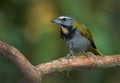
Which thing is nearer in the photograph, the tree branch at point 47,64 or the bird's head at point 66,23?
the tree branch at point 47,64

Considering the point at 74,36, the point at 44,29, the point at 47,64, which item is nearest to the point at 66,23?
the point at 74,36

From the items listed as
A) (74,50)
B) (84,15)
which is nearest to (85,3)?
(84,15)

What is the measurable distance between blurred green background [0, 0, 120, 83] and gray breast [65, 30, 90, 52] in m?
0.74

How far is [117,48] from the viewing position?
6379 mm

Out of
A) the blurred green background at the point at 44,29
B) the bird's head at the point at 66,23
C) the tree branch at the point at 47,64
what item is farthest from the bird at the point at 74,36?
the tree branch at the point at 47,64

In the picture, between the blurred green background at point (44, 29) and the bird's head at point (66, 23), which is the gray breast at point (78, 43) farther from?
the blurred green background at point (44, 29)

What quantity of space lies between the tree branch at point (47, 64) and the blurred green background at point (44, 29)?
190 centimetres

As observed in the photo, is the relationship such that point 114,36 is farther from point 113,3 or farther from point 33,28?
point 33,28

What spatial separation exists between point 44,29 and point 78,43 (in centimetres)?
107

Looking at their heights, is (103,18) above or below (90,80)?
above

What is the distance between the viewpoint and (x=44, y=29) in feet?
18.7

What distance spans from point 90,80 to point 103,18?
77 cm

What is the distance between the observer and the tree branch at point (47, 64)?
3.08m

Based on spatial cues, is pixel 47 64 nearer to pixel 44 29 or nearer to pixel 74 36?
pixel 74 36
